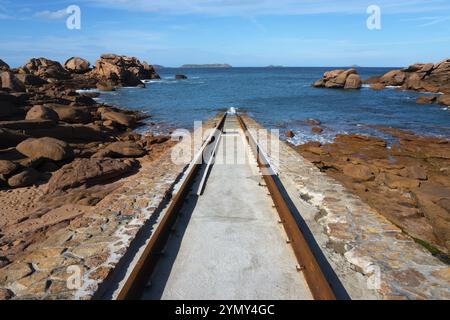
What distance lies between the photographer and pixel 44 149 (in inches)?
519

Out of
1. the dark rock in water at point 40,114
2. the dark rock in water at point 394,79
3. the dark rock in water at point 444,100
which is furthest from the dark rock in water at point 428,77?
the dark rock in water at point 40,114

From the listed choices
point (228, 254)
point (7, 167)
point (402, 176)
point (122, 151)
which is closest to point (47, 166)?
point (7, 167)

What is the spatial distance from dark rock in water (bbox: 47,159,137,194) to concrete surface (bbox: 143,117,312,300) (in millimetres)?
4927

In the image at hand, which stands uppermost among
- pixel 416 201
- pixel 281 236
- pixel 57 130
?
pixel 57 130

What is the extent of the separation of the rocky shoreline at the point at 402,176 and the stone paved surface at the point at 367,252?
119 cm

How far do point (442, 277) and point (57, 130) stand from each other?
17.0 metres

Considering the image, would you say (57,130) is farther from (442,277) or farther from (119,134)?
(442,277)

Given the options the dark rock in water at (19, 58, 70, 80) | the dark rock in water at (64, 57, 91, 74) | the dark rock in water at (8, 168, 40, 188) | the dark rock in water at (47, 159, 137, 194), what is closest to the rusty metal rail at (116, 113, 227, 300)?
the dark rock in water at (47, 159, 137, 194)

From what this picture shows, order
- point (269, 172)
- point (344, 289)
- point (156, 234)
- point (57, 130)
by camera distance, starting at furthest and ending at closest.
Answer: point (57, 130) < point (269, 172) < point (156, 234) < point (344, 289)

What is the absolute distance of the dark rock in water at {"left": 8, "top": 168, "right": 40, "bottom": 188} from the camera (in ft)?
35.7

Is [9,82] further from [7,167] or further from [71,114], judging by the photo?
[7,167]

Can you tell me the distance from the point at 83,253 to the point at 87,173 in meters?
6.87
